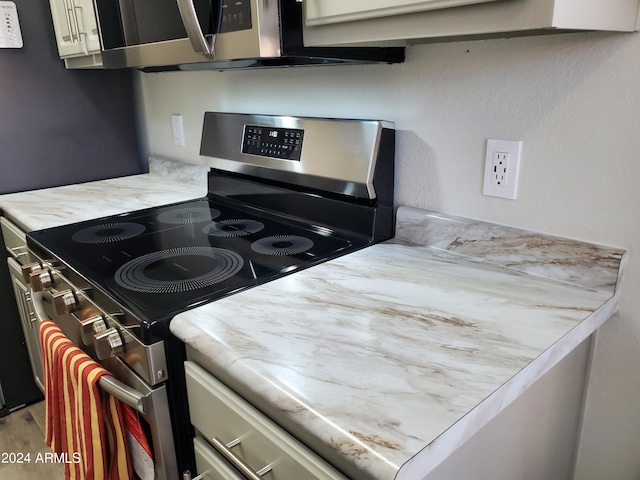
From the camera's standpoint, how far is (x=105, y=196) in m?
1.74

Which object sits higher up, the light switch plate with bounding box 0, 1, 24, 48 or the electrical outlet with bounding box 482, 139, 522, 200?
the light switch plate with bounding box 0, 1, 24, 48

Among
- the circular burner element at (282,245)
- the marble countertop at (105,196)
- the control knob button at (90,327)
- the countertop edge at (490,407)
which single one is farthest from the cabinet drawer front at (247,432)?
the marble countertop at (105,196)

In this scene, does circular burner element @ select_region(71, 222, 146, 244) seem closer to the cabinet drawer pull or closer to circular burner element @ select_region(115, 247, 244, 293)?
circular burner element @ select_region(115, 247, 244, 293)

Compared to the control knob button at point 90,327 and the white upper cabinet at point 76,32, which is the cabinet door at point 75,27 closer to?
the white upper cabinet at point 76,32

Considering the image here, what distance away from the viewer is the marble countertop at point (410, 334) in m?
0.56

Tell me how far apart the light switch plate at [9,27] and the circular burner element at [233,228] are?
3.47ft

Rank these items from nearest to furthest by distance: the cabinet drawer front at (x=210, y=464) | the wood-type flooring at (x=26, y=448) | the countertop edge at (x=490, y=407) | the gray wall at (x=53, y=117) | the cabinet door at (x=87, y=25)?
the countertop edge at (x=490, y=407) < the cabinet drawer front at (x=210, y=464) < the cabinet door at (x=87, y=25) < the wood-type flooring at (x=26, y=448) < the gray wall at (x=53, y=117)

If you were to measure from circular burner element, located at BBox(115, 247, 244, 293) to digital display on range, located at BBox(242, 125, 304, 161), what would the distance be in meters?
0.33

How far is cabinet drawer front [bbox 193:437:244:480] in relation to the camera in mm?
804

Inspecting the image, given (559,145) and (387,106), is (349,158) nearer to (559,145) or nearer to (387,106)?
(387,106)

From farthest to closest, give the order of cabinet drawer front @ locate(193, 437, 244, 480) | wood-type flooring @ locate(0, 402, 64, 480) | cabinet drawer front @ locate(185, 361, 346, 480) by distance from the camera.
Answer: wood-type flooring @ locate(0, 402, 64, 480), cabinet drawer front @ locate(193, 437, 244, 480), cabinet drawer front @ locate(185, 361, 346, 480)

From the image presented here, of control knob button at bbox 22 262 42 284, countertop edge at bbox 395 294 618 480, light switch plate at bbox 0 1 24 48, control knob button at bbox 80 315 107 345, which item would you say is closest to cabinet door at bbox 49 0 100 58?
light switch plate at bbox 0 1 24 48

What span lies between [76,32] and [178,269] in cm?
108

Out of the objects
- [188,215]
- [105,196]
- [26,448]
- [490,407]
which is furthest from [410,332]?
[26,448]
